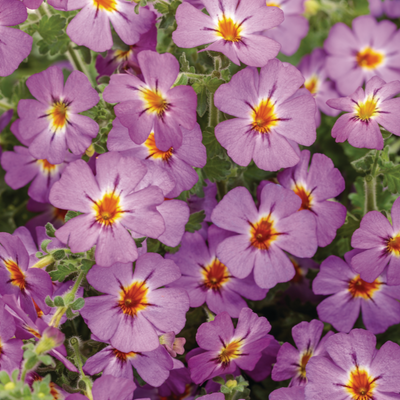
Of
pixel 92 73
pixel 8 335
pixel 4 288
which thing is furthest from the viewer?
pixel 92 73

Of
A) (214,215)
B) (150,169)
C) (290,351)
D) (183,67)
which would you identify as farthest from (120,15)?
(290,351)

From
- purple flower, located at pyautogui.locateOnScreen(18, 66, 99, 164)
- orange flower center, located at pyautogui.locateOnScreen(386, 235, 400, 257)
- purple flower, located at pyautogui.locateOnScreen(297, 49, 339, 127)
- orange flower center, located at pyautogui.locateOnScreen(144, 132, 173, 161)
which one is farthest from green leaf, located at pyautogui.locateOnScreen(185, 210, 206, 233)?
purple flower, located at pyautogui.locateOnScreen(297, 49, 339, 127)

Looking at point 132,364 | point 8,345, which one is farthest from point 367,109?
point 8,345

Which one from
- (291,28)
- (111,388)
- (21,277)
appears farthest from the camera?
(291,28)

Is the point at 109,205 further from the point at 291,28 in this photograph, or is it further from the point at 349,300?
the point at 291,28

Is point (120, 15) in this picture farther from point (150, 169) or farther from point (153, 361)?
point (153, 361)

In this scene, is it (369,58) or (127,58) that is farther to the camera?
(369,58)

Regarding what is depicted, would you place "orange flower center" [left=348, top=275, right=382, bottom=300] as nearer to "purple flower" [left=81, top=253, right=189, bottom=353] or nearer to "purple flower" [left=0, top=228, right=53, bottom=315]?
"purple flower" [left=81, top=253, right=189, bottom=353]

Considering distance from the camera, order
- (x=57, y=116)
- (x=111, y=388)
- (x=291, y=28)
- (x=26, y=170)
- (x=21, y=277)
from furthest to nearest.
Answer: (x=291, y=28) < (x=26, y=170) < (x=57, y=116) < (x=21, y=277) < (x=111, y=388)
